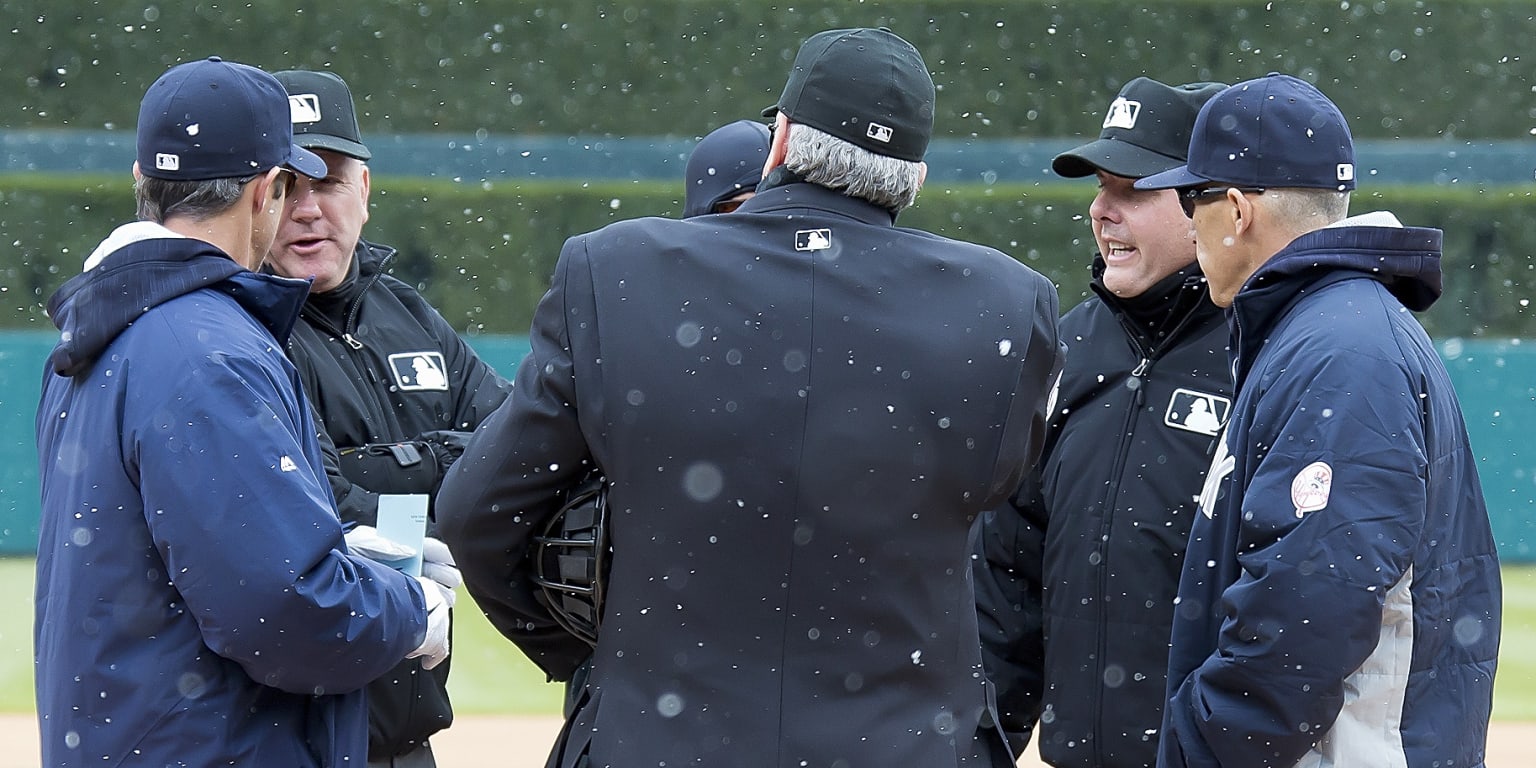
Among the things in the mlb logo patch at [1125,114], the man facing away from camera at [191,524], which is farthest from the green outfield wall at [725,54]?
the man facing away from camera at [191,524]

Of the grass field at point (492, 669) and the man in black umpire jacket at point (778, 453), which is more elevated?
the man in black umpire jacket at point (778, 453)

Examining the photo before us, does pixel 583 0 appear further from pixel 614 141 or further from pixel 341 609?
pixel 341 609

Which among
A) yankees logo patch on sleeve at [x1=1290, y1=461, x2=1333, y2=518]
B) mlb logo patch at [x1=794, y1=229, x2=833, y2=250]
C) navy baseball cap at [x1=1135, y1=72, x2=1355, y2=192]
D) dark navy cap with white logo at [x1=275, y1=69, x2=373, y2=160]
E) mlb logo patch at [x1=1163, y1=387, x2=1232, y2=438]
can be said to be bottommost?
mlb logo patch at [x1=1163, y1=387, x2=1232, y2=438]

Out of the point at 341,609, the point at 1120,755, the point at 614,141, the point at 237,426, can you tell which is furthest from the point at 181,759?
the point at 614,141

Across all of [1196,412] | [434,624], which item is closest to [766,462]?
[434,624]

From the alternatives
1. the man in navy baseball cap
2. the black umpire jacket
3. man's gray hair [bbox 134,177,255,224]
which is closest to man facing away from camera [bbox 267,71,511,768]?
man's gray hair [bbox 134,177,255,224]

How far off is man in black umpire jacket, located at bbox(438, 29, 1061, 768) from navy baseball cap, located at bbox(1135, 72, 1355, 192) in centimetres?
52

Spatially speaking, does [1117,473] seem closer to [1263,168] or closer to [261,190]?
[1263,168]

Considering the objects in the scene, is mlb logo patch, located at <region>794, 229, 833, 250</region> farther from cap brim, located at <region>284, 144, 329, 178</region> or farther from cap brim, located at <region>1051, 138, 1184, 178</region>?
cap brim, located at <region>1051, 138, 1184, 178</region>

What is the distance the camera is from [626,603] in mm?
2191

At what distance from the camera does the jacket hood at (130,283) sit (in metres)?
2.21

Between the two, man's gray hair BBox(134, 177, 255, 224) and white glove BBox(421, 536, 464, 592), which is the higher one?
man's gray hair BBox(134, 177, 255, 224)

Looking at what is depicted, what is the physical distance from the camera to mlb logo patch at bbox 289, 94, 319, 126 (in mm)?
3270

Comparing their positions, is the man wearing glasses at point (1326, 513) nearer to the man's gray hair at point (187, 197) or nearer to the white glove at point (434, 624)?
the white glove at point (434, 624)
